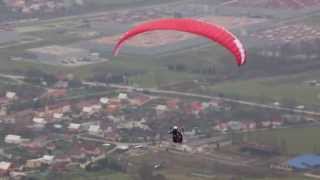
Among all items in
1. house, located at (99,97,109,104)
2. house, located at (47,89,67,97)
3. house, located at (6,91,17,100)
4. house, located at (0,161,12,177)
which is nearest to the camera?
house, located at (0,161,12,177)

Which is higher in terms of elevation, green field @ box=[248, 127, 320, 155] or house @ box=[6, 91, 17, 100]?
house @ box=[6, 91, 17, 100]

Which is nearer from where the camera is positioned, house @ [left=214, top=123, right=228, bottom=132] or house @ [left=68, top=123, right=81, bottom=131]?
house @ [left=214, top=123, right=228, bottom=132]

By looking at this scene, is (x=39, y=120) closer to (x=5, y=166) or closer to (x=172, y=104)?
(x=172, y=104)

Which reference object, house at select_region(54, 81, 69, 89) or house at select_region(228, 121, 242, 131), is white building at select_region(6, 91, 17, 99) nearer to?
house at select_region(54, 81, 69, 89)

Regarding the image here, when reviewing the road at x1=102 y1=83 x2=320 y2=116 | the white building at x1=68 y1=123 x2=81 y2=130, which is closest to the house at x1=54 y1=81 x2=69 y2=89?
the road at x1=102 y1=83 x2=320 y2=116

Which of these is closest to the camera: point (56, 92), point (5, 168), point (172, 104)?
point (5, 168)

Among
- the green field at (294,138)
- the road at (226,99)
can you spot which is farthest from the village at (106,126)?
the green field at (294,138)

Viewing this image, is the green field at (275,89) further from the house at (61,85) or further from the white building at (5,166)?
the white building at (5,166)

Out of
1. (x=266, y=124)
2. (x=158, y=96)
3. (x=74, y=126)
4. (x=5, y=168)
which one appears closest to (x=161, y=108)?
(x=158, y=96)

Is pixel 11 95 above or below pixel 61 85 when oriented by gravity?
below
